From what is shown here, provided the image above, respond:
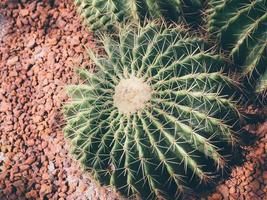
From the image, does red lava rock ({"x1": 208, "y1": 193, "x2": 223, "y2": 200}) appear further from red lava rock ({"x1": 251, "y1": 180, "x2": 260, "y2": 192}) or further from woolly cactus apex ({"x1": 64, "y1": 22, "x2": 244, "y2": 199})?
red lava rock ({"x1": 251, "y1": 180, "x2": 260, "y2": 192})

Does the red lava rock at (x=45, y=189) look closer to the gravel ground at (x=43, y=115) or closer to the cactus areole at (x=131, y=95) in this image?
the gravel ground at (x=43, y=115)

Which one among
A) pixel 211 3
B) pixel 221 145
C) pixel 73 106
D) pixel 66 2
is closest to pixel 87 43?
pixel 66 2

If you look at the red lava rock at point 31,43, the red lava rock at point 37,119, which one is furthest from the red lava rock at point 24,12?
the red lava rock at point 37,119

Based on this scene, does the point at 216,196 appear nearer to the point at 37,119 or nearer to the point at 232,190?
the point at 232,190

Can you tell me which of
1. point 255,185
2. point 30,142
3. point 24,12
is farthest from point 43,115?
point 255,185

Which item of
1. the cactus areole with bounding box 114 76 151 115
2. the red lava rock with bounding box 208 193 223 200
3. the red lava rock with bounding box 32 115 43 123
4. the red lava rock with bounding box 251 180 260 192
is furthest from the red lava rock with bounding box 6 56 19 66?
the red lava rock with bounding box 251 180 260 192

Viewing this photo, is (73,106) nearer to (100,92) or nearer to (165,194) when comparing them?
(100,92)
